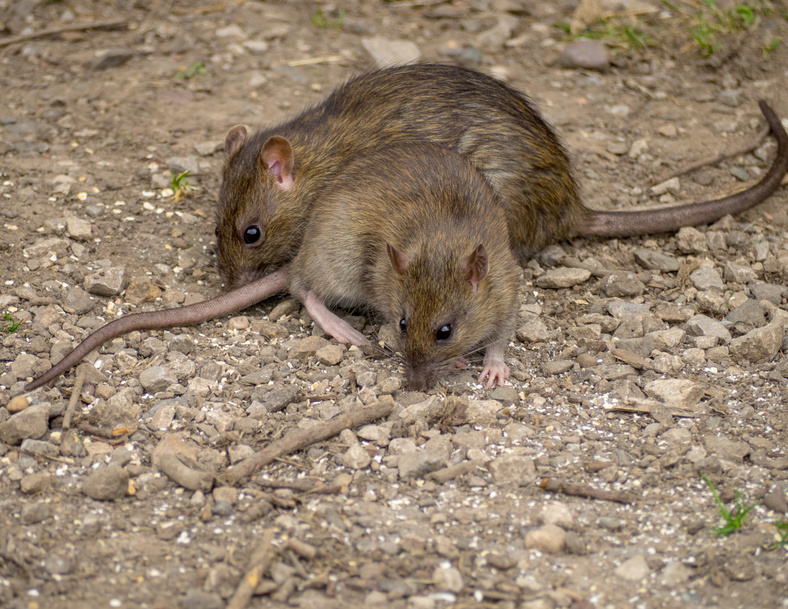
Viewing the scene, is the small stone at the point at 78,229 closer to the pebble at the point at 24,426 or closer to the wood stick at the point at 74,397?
the wood stick at the point at 74,397

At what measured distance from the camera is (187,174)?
562cm

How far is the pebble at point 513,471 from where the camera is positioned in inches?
136

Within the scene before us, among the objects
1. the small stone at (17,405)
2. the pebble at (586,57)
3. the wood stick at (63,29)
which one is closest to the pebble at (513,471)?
the small stone at (17,405)

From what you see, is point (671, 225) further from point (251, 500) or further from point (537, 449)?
A: point (251, 500)

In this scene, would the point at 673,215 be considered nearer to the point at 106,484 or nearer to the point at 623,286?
the point at 623,286

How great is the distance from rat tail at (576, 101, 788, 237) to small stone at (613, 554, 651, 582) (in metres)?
2.72

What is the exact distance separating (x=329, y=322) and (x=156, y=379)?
1087mm

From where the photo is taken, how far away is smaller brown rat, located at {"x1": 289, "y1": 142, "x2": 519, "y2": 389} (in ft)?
13.6

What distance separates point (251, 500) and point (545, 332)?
2.00 meters

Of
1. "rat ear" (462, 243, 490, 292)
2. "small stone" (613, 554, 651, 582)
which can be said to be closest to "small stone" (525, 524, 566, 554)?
"small stone" (613, 554, 651, 582)

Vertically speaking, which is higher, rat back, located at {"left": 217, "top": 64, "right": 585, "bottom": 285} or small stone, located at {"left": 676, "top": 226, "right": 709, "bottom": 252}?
rat back, located at {"left": 217, "top": 64, "right": 585, "bottom": 285}

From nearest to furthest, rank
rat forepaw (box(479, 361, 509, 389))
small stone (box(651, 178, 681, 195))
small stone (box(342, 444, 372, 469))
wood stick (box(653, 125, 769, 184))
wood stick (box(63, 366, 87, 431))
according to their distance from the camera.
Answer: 1. small stone (box(342, 444, 372, 469))
2. wood stick (box(63, 366, 87, 431))
3. rat forepaw (box(479, 361, 509, 389))
4. small stone (box(651, 178, 681, 195))
5. wood stick (box(653, 125, 769, 184))

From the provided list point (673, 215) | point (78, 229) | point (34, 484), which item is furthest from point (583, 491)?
point (78, 229)

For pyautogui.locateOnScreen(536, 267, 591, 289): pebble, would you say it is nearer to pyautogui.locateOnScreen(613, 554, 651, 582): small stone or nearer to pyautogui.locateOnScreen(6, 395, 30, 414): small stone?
pyautogui.locateOnScreen(613, 554, 651, 582): small stone
